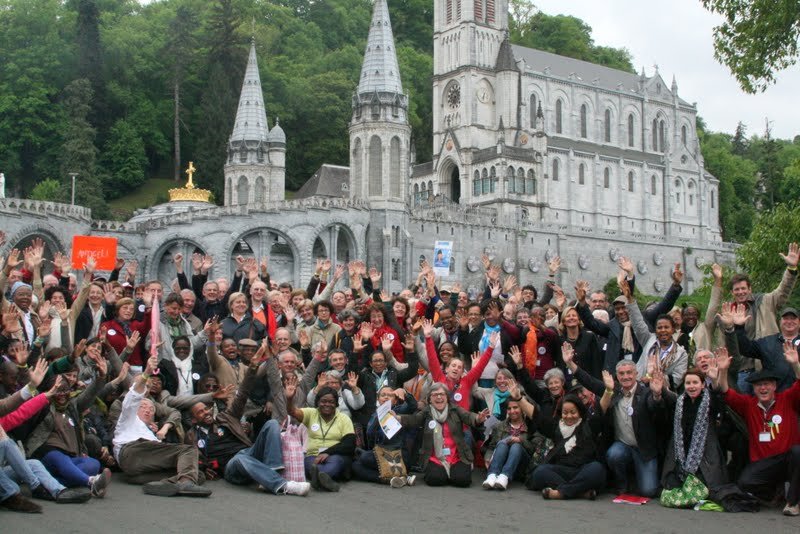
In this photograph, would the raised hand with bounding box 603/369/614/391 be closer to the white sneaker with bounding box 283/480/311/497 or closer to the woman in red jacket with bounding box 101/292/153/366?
the white sneaker with bounding box 283/480/311/497

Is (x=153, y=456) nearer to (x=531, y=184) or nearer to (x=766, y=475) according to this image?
(x=766, y=475)

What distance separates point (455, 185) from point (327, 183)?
Answer: 1305 centimetres

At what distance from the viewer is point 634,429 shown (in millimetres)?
11547

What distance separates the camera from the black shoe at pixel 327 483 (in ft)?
38.0

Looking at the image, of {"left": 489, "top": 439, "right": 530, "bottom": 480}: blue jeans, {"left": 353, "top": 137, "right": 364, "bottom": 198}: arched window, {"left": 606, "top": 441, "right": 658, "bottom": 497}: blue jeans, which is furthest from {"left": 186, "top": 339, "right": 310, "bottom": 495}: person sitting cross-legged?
{"left": 353, "top": 137, "right": 364, "bottom": 198}: arched window

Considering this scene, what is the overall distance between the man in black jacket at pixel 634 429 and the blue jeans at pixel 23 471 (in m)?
5.85

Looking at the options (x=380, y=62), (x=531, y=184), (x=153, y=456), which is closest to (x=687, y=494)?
(x=153, y=456)

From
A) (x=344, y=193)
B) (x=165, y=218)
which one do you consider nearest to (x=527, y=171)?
(x=344, y=193)

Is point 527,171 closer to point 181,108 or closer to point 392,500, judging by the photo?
point 181,108

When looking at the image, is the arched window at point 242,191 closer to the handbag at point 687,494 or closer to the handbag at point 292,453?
the handbag at point 292,453

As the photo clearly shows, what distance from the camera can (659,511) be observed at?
10.8 m

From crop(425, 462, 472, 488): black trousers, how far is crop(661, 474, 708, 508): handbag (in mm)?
2197

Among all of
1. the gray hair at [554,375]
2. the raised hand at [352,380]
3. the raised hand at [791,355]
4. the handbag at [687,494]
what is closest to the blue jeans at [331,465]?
the raised hand at [352,380]

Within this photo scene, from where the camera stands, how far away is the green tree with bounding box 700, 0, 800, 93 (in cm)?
1731
